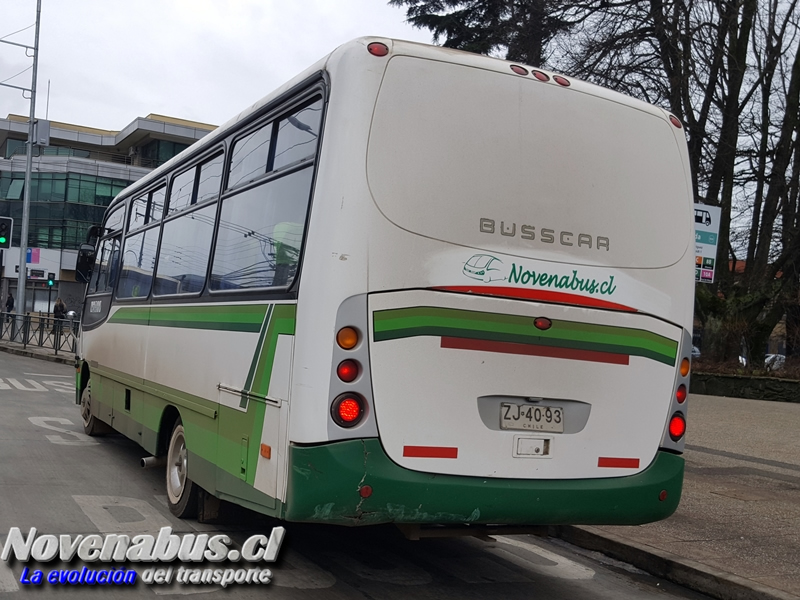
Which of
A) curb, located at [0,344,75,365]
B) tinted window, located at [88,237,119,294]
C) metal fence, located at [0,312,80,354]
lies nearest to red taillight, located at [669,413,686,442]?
tinted window, located at [88,237,119,294]

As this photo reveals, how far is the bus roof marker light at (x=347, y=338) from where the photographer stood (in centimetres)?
498

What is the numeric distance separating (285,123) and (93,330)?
6079 millimetres

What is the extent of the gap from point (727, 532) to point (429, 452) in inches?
149

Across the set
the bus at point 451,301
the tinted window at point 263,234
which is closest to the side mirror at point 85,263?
the tinted window at point 263,234

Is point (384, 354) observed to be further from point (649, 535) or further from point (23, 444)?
point (23, 444)

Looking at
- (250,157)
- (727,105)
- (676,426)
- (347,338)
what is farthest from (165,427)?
(727,105)

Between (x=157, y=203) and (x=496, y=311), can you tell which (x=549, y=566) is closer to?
(x=496, y=311)

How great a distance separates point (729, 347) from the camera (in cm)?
2508

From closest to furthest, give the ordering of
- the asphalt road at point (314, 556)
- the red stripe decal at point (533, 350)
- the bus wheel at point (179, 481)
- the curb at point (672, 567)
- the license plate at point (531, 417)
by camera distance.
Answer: the red stripe decal at point (533, 350) → the license plate at point (531, 417) → the asphalt road at point (314, 556) → the curb at point (672, 567) → the bus wheel at point (179, 481)

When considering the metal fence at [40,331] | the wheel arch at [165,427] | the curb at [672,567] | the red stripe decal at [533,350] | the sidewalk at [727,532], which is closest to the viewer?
the red stripe decal at [533,350]

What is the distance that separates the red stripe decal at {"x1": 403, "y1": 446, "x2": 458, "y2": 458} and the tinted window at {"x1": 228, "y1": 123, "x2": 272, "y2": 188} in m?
2.13

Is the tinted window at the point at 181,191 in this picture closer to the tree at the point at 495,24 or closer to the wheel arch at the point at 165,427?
the wheel arch at the point at 165,427

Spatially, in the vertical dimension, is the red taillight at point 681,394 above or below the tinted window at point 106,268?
below

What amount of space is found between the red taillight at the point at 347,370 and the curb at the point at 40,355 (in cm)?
2305
